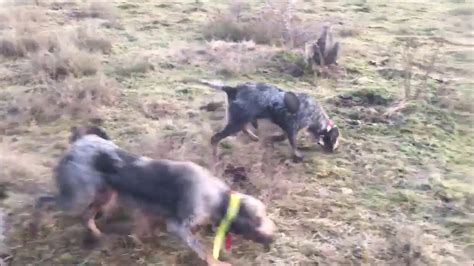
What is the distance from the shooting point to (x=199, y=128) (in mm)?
7133

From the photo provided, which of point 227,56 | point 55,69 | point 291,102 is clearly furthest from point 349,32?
point 55,69

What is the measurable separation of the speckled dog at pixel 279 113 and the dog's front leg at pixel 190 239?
188 cm

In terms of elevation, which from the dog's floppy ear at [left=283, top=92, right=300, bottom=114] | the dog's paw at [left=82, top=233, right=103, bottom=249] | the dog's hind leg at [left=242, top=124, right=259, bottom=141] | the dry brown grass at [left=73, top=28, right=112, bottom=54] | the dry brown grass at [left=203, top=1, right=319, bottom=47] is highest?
the dog's floppy ear at [left=283, top=92, right=300, bottom=114]

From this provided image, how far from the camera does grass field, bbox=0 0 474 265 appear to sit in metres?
5.21

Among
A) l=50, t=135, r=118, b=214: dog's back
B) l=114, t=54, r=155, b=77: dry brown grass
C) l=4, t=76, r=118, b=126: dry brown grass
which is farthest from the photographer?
l=114, t=54, r=155, b=77: dry brown grass

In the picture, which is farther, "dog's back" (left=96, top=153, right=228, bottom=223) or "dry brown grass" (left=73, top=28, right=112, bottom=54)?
"dry brown grass" (left=73, top=28, right=112, bottom=54)

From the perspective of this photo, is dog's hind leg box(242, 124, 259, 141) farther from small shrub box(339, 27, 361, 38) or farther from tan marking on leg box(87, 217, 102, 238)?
small shrub box(339, 27, 361, 38)

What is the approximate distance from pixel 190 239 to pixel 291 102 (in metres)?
2.36

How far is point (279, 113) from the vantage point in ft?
22.3

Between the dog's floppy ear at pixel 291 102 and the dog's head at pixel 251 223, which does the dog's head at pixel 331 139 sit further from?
the dog's head at pixel 251 223

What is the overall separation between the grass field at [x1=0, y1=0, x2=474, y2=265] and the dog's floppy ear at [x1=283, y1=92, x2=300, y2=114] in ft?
1.46

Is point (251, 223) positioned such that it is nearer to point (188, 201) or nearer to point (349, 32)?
point (188, 201)

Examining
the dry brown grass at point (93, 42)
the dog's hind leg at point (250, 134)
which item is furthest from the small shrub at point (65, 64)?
the dog's hind leg at point (250, 134)

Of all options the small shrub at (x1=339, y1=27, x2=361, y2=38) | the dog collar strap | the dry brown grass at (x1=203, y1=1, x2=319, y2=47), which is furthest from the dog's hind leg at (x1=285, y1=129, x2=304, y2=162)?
the small shrub at (x1=339, y1=27, x2=361, y2=38)
